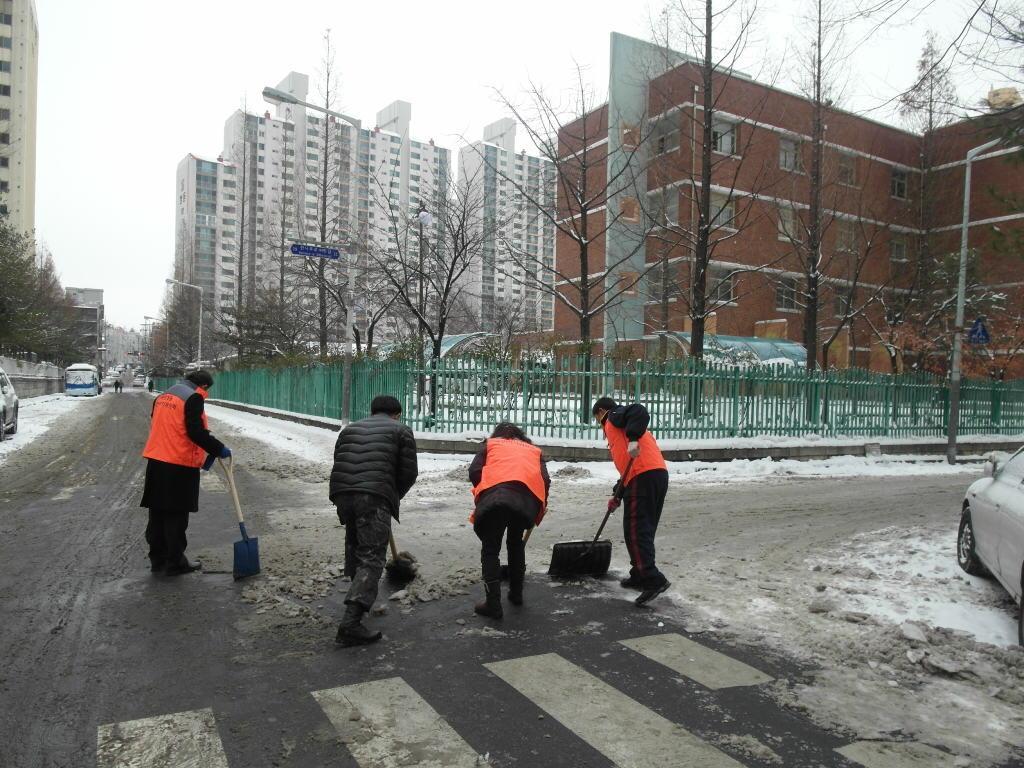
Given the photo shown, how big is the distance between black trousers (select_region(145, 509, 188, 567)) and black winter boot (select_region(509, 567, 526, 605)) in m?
2.85

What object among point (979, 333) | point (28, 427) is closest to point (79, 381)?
point (28, 427)

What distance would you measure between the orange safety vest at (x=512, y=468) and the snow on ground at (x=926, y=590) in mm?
2625

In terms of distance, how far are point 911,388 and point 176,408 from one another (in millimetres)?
18735

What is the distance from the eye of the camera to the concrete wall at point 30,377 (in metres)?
37.9

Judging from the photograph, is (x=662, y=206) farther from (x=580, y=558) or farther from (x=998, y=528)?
(x=998, y=528)

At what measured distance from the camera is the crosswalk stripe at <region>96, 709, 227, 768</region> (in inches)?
122

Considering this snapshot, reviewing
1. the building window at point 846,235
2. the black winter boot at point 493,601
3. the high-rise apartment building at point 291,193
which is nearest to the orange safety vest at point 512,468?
the black winter boot at point 493,601

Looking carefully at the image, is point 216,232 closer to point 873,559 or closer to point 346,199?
point 346,199

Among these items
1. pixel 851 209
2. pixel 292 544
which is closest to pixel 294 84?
pixel 851 209

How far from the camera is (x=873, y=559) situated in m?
6.84

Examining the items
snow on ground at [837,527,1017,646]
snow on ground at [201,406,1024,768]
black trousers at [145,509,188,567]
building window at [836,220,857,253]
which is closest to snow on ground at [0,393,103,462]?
snow on ground at [201,406,1024,768]

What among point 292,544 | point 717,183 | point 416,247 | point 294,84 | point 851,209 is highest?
point 294,84

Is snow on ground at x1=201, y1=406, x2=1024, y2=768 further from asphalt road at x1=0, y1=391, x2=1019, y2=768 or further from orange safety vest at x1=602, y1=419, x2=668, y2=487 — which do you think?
orange safety vest at x1=602, y1=419, x2=668, y2=487

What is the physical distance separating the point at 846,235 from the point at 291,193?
92.2 ft
